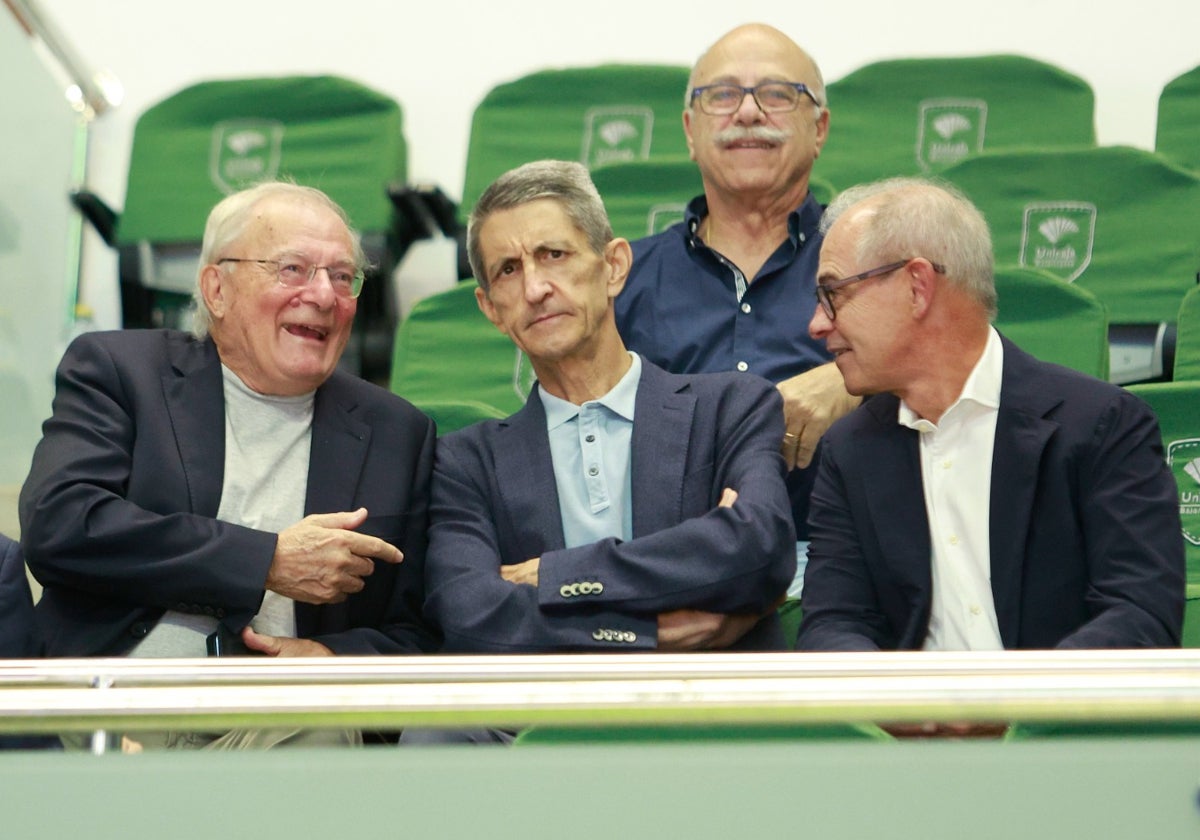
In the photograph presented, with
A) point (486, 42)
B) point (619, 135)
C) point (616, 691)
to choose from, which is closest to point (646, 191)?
point (619, 135)

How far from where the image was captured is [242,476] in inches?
73.0

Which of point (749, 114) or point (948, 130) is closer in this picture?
point (749, 114)

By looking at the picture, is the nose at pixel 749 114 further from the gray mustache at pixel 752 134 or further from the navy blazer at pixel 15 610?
the navy blazer at pixel 15 610

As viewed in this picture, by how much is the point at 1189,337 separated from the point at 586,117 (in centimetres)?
136

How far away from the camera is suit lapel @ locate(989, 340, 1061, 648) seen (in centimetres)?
166

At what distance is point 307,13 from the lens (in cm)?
380

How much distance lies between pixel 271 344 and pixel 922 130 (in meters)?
1.71

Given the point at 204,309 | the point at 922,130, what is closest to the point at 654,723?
the point at 204,309

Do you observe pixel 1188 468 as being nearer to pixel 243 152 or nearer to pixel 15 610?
pixel 15 610

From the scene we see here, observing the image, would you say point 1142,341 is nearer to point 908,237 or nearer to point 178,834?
point 908,237

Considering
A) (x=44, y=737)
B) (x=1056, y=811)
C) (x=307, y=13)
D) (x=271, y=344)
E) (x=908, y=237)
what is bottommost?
(x=44, y=737)

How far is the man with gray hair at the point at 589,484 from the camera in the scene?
5.41 ft

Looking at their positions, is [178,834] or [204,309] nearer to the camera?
[178,834]

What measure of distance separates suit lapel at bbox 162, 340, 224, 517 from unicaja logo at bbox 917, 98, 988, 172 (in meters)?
1.69
